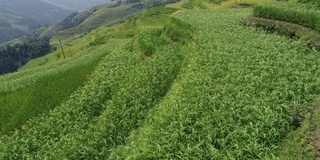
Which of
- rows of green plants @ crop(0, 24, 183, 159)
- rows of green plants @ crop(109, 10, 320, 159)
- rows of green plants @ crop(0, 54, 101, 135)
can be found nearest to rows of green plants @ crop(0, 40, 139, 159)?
rows of green plants @ crop(0, 24, 183, 159)

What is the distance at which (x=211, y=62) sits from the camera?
28.1 m

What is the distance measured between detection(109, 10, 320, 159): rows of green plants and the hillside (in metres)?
0.07

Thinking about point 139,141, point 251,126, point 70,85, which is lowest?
point 70,85

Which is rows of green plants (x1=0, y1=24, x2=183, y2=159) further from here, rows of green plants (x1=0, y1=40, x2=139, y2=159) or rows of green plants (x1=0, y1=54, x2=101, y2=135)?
rows of green plants (x1=0, y1=54, x2=101, y2=135)

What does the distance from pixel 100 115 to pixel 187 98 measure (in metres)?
11.0

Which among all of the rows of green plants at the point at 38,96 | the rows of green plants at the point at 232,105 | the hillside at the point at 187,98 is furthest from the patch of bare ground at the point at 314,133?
the rows of green plants at the point at 38,96

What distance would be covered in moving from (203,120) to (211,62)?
1045 centimetres

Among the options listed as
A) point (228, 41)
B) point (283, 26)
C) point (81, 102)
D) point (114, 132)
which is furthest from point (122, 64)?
point (283, 26)

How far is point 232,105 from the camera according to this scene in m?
19.5

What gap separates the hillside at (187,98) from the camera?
16.8m

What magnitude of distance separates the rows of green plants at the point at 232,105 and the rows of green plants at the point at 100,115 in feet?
11.1

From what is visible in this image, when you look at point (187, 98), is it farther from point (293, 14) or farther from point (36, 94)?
point (293, 14)

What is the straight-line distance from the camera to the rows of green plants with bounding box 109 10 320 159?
645 inches

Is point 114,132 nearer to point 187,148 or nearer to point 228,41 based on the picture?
point 187,148
